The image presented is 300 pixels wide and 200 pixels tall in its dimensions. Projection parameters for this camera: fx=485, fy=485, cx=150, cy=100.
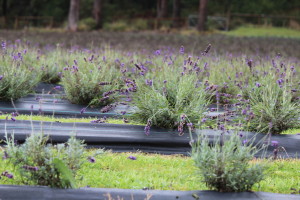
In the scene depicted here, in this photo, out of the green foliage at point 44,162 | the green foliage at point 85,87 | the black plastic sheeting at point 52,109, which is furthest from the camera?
the green foliage at point 85,87

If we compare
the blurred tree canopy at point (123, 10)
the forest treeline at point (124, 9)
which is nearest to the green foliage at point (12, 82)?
the forest treeline at point (124, 9)

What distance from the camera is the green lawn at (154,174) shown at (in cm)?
→ 402

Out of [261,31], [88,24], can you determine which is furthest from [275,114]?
[261,31]

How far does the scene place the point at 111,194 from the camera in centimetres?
354

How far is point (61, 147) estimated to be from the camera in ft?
11.8

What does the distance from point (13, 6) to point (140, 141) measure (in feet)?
137

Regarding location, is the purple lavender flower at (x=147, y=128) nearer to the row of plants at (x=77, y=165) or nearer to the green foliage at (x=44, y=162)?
the row of plants at (x=77, y=165)

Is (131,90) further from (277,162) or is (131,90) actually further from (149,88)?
(277,162)

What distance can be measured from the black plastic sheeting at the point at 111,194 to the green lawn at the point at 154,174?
0.59 feet

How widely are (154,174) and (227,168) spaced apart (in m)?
0.94

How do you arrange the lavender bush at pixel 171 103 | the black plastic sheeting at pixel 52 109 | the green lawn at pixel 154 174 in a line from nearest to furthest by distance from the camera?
the green lawn at pixel 154 174, the lavender bush at pixel 171 103, the black plastic sheeting at pixel 52 109

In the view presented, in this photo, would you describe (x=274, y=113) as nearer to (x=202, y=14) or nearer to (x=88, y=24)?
(x=202, y=14)

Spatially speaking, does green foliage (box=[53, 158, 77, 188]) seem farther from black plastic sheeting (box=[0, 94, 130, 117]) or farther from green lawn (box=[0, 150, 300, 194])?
black plastic sheeting (box=[0, 94, 130, 117])

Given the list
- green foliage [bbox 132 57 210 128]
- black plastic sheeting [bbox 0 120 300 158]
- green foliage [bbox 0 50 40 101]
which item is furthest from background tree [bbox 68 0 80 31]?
black plastic sheeting [bbox 0 120 300 158]
